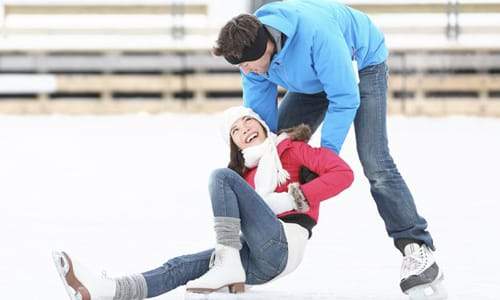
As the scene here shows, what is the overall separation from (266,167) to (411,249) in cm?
52

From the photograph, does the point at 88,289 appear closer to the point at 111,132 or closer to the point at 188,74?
the point at 111,132

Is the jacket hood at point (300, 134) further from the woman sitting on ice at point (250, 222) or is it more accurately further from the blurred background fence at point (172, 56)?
the blurred background fence at point (172, 56)

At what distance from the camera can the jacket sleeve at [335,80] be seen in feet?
9.45

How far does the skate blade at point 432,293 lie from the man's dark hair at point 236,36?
847 millimetres

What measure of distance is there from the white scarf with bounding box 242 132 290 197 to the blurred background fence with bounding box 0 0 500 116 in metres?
7.00

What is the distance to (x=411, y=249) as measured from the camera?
311 centimetres

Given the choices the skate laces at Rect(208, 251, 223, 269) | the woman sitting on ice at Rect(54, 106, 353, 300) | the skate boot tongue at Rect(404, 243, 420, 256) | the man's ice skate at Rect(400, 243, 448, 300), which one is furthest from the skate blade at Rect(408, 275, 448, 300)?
the skate laces at Rect(208, 251, 223, 269)

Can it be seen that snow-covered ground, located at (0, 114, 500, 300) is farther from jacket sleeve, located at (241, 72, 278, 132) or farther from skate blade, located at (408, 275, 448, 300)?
jacket sleeve, located at (241, 72, 278, 132)

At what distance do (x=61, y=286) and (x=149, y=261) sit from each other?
18.9 inches

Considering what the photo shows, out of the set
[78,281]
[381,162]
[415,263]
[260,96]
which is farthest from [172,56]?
[78,281]

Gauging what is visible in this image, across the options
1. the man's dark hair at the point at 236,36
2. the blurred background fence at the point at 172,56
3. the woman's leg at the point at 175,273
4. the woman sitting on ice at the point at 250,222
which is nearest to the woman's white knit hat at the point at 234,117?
the woman sitting on ice at the point at 250,222

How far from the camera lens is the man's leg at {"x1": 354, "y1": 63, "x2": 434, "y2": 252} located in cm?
311

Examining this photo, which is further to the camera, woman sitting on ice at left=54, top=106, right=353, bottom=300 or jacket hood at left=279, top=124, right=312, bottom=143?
jacket hood at left=279, top=124, right=312, bottom=143

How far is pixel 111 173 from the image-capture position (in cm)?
614
